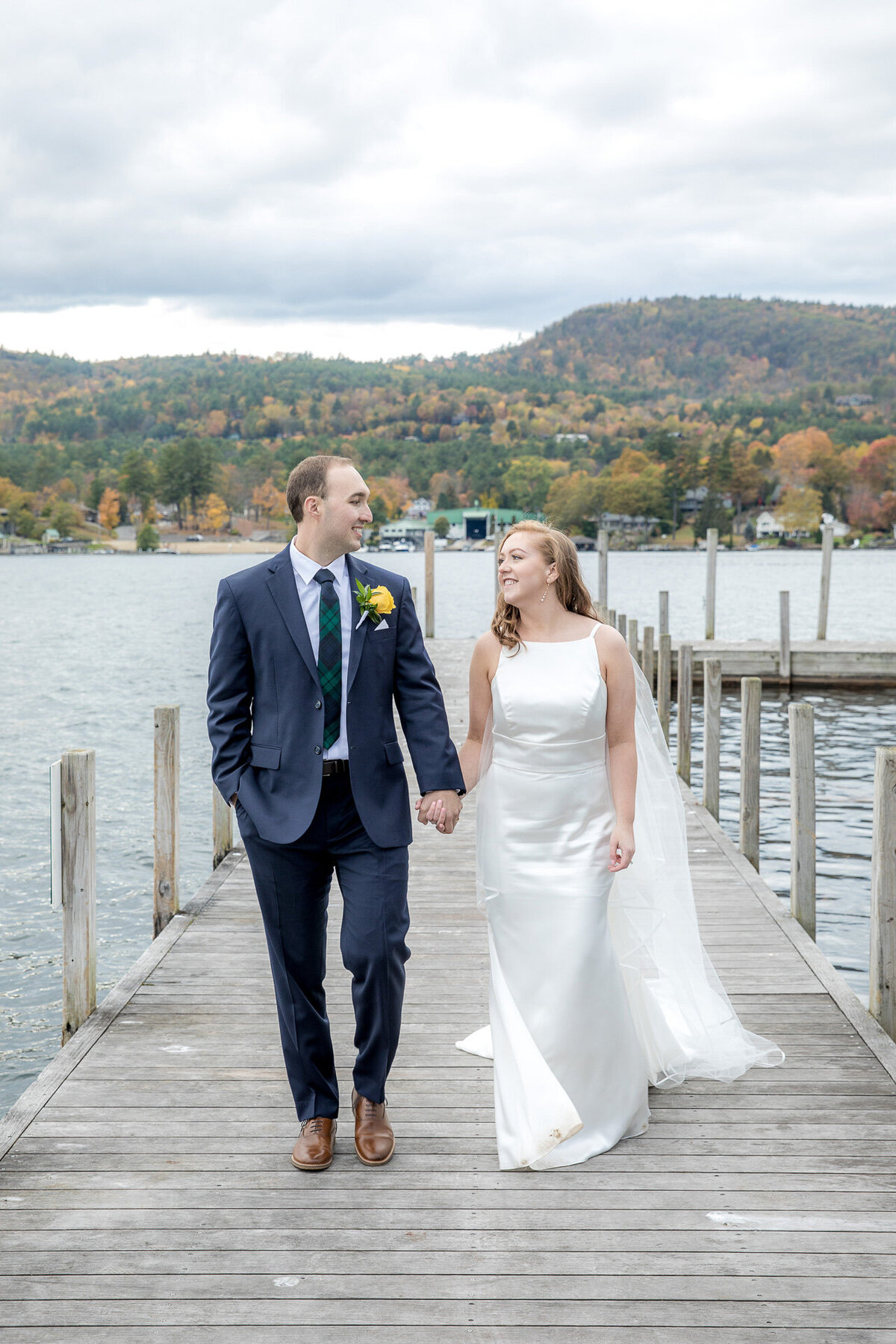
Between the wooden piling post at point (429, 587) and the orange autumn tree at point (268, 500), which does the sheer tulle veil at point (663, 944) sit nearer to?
the wooden piling post at point (429, 587)

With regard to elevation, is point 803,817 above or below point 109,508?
below

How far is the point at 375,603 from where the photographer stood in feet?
10.4

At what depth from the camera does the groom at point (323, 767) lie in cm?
316

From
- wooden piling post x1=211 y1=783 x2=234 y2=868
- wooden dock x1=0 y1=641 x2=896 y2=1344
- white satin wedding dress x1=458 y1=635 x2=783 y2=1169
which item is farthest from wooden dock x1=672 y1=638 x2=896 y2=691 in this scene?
white satin wedding dress x1=458 y1=635 x2=783 y2=1169

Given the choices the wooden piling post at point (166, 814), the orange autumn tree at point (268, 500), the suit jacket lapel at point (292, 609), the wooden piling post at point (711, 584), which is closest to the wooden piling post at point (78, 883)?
the wooden piling post at point (166, 814)

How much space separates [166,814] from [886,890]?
3346 mm

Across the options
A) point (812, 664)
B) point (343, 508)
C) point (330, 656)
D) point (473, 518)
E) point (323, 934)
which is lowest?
point (812, 664)

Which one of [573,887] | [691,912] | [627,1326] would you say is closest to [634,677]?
[573,887]

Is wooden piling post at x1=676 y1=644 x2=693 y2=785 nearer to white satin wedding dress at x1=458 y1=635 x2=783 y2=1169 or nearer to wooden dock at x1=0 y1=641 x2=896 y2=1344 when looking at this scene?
wooden dock at x1=0 y1=641 x2=896 y2=1344

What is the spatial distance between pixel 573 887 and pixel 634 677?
0.68 meters

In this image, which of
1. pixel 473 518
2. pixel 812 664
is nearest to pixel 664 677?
pixel 812 664

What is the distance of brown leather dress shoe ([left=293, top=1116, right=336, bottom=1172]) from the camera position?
3197 millimetres

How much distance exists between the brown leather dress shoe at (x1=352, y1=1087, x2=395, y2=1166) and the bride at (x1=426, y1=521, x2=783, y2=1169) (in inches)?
12.4

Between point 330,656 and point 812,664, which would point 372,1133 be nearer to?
point 330,656
